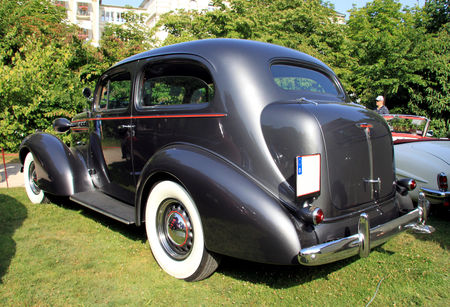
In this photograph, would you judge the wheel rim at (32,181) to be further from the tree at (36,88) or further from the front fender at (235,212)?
the tree at (36,88)

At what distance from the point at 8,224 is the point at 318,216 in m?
3.70

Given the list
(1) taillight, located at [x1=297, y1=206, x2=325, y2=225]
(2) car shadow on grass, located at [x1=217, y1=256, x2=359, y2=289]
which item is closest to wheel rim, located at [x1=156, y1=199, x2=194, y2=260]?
(2) car shadow on grass, located at [x1=217, y1=256, x2=359, y2=289]

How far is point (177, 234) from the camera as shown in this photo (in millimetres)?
2785

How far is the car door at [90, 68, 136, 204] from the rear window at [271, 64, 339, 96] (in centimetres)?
158

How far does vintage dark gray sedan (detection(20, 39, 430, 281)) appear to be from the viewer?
2252 mm

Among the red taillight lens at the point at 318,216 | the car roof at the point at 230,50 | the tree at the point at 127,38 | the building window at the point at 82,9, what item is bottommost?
the red taillight lens at the point at 318,216

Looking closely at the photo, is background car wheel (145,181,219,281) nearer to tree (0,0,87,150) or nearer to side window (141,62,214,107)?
side window (141,62,214,107)

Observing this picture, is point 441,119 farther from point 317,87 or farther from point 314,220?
point 314,220

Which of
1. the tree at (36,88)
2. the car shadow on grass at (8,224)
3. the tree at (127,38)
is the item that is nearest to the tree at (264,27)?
the tree at (127,38)

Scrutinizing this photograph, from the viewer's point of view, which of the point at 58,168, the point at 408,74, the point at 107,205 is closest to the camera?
the point at 107,205

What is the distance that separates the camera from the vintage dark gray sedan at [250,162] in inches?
88.7

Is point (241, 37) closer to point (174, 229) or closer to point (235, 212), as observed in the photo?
point (174, 229)

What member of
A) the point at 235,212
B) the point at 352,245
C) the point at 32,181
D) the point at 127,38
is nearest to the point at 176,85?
the point at 235,212

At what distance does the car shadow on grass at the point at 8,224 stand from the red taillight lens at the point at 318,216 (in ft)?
8.34
